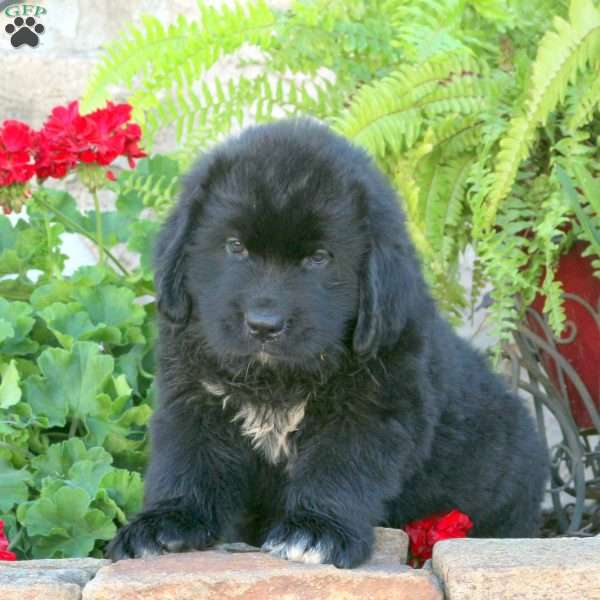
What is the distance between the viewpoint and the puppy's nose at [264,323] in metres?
2.67

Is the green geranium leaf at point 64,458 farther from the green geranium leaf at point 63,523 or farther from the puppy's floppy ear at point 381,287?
the puppy's floppy ear at point 381,287

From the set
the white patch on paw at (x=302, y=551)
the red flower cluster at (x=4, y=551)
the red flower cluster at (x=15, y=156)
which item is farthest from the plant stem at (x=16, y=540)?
the red flower cluster at (x=15, y=156)

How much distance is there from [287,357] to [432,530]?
0.78 meters

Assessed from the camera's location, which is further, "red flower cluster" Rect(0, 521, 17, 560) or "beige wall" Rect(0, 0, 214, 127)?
"beige wall" Rect(0, 0, 214, 127)

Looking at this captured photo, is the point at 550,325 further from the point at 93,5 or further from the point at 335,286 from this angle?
the point at 93,5

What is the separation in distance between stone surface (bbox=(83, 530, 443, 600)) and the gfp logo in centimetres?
383

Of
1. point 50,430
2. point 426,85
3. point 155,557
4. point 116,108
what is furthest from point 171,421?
point 426,85

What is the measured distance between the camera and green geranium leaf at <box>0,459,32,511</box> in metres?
3.47

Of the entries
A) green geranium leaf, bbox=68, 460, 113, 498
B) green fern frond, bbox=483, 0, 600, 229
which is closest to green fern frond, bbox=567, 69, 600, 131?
green fern frond, bbox=483, 0, 600, 229

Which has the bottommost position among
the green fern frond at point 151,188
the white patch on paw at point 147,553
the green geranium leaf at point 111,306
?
the white patch on paw at point 147,553

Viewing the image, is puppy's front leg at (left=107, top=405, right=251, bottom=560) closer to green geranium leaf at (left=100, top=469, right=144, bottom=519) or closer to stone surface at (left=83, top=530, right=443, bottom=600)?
stone surface at (left=83, top=530, right=443, bottom=600)

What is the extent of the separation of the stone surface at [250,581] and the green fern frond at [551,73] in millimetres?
1629

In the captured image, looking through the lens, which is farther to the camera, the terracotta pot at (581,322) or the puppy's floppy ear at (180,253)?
the terracotta pot at (581,322)

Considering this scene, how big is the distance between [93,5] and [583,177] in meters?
3.23
